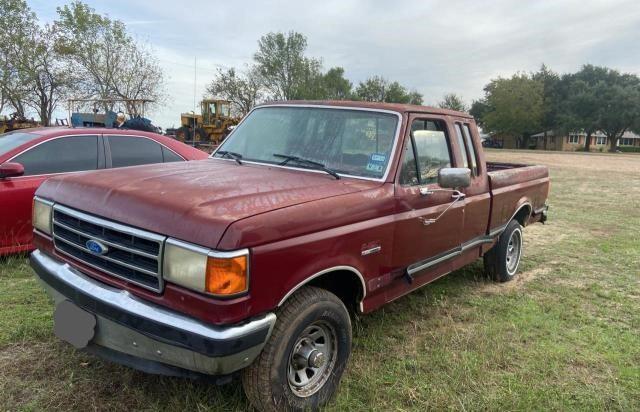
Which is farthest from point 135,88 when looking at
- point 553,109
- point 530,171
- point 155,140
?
point 553,109

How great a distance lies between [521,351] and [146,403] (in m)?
2.84

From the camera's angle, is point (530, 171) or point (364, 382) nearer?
point (364, 382)

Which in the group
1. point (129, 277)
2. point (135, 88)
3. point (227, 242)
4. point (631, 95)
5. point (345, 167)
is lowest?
point (129, 277)

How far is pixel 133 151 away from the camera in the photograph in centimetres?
603

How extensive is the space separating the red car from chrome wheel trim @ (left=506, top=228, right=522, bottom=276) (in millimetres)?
4198

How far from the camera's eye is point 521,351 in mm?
3838

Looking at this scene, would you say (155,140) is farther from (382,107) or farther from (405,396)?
(405,396)

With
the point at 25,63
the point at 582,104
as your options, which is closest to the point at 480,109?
the point at 582,104

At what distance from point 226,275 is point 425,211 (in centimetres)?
191

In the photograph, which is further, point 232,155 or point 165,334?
point 232,155

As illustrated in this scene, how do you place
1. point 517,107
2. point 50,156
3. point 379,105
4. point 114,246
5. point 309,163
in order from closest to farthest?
point 114,246 < point 309,163 < point 379,105 < point 50,156 < point 517,107

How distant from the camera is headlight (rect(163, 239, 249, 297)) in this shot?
2.27m

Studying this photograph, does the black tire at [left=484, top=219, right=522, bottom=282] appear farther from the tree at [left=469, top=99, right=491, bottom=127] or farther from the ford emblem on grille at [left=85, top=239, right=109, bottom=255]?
the tree at [left=469, top=99, right=491, bottom=127]

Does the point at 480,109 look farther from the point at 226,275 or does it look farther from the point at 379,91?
the point at 226,275
